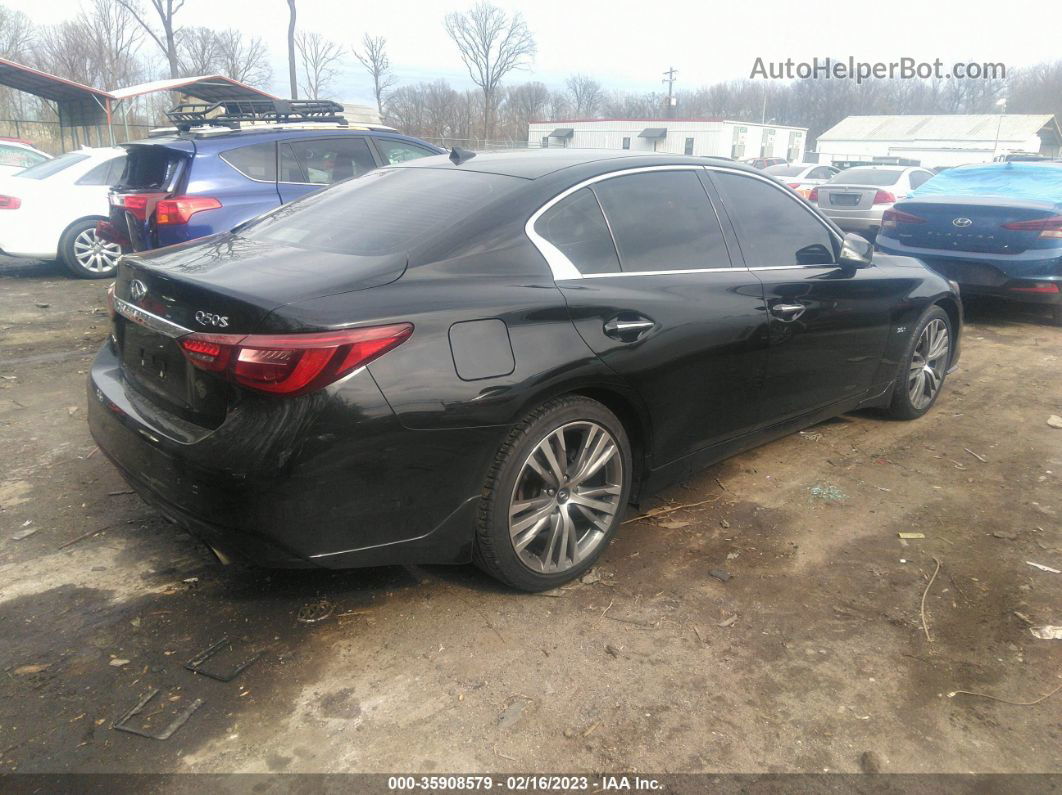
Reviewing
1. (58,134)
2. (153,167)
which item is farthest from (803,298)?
(58,134)

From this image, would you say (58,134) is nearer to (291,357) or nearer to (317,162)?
(317,162)

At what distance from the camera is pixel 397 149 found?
792 centimetres

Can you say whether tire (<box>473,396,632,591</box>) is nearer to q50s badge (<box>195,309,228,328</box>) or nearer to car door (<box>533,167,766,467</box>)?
car door (<box>533,167,766,467</box>)

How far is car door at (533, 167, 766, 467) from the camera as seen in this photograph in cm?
302

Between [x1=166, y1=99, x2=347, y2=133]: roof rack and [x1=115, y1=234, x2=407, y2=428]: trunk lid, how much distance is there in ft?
17.3

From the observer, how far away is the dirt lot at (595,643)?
2.29m

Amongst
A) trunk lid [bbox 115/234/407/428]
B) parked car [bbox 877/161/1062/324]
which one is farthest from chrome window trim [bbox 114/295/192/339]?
parked car [bbox 877/161/1062/324]

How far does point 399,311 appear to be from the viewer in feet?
8.20

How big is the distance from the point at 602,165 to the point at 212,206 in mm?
4448

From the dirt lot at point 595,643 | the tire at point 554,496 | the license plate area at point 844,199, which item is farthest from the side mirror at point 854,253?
the license plate area at point 844,199

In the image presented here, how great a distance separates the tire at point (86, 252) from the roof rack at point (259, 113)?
76.3 inches

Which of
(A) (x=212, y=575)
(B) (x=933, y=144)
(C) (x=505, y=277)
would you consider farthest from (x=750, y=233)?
(B) (x=933, y=144)

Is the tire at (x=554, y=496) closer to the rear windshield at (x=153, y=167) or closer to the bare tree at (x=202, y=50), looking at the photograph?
the rear windshield at (x=153, y=167)

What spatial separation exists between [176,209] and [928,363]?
575 cm
